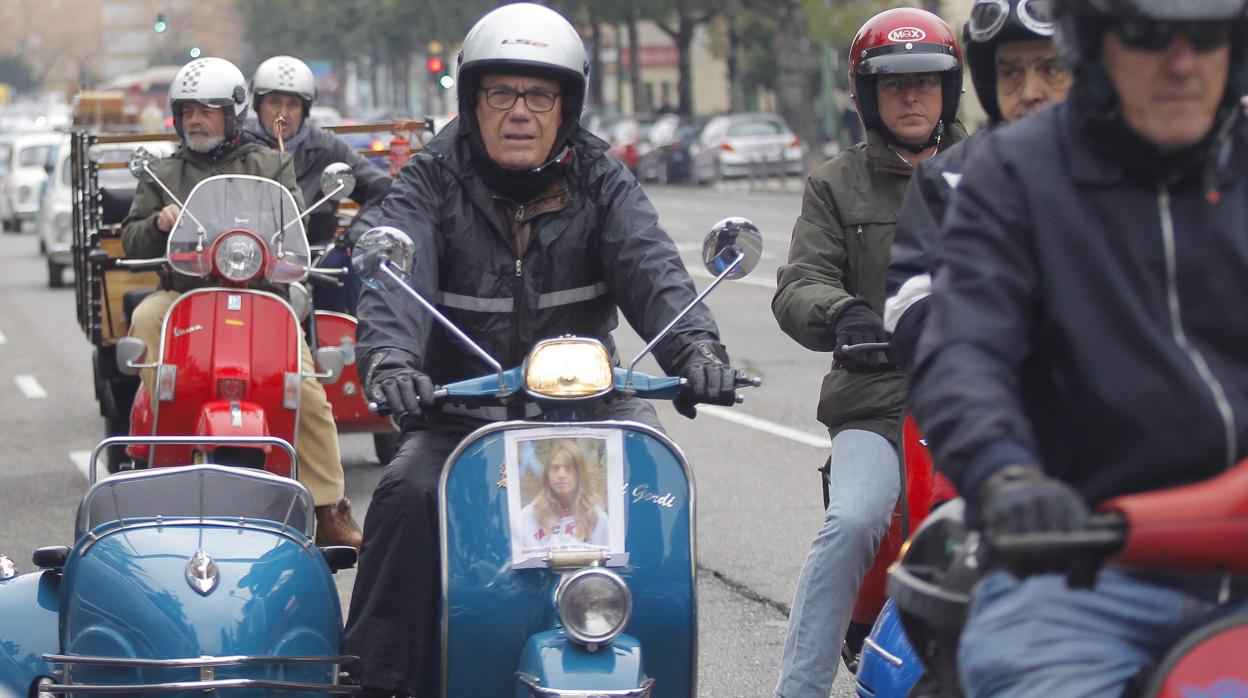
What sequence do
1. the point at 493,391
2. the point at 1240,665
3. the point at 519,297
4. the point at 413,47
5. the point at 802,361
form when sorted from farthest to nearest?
the point at 413,47 < the point at 802,361 < the point at 519,297 < the point at 493,391 < the point at 1240,665

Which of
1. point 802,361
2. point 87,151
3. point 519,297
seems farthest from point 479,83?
point 802,361

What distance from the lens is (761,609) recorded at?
661cm

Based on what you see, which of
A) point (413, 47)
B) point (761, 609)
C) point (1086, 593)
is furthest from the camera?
point (413, 47)

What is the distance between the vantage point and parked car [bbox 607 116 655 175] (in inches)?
1761

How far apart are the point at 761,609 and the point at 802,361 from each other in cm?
690

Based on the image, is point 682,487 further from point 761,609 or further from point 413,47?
point 413,47

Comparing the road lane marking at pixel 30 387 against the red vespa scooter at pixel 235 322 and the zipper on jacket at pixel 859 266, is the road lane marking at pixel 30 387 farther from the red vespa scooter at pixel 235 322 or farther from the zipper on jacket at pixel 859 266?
the zipper on jacket at pixel 859 266

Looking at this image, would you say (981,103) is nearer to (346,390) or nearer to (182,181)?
(182,181)

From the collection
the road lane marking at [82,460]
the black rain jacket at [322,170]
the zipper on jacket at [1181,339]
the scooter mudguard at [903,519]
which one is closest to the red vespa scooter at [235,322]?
the black rain jacket at [322,170]

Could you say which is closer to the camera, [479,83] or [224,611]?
[224,611]

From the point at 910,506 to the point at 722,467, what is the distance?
5.25 m

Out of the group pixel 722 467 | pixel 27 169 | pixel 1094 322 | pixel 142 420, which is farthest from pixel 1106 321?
pixel 27 169

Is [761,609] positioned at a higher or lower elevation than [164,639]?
lower

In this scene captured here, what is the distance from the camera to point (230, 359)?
709cm
